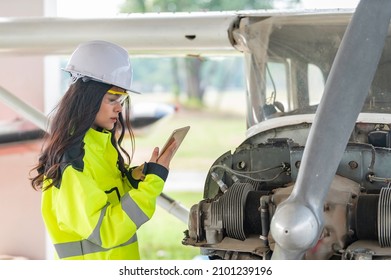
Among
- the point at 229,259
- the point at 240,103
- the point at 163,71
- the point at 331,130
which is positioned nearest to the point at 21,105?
the point at 229,259

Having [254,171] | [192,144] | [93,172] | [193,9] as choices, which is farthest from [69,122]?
[192,144]

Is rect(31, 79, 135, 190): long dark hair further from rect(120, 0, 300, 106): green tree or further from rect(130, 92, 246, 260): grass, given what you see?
rect(130, 92, 246, 260): grass

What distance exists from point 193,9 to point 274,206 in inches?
358

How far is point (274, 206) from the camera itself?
2.25 m

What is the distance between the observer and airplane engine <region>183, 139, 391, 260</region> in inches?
86.4

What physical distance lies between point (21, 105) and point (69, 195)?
2218mm

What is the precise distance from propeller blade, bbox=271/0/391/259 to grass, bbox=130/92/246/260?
25.7 feet

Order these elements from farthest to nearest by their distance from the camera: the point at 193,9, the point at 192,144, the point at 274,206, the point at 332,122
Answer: the point at 192,144, the point at 193,9, the point at 274,206, the point at 332,122

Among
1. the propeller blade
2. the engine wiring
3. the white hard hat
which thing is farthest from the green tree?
the propeller blade

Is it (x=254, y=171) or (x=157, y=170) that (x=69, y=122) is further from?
(x=254, y=171)

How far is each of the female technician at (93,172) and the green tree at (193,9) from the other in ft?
23.6

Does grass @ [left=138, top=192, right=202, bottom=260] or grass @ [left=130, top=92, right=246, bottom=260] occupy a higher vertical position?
grass @ [left=130, top=92, right=246, bottom=260]
